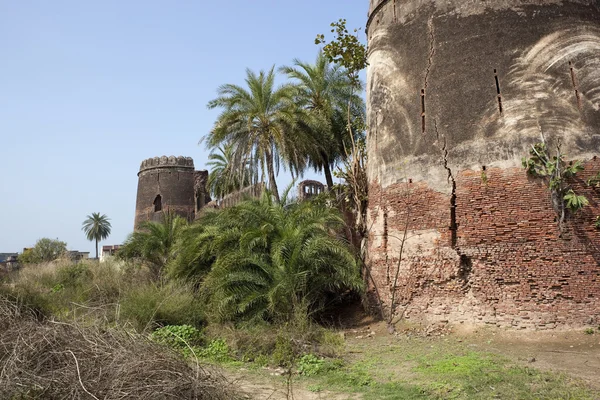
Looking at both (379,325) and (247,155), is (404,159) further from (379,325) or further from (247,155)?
(247,155)

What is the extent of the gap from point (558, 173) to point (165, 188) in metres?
22.4

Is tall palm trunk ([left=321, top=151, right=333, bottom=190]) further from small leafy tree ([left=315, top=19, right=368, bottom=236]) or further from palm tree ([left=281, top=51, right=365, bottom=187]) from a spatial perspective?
small leafy tree ([left=315, top=19, right=368, bottom=236])

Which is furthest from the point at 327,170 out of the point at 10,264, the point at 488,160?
the point at 10,264

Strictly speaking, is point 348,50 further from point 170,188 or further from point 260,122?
point 170,188

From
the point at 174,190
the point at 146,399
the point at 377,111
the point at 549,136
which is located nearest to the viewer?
the point at 146,399

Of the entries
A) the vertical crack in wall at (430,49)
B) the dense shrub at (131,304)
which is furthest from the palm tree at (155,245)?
the vertical crack in wall at (430,49)

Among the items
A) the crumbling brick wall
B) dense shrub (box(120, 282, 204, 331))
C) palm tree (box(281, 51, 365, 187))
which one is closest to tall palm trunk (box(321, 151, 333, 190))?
palm tree (box(281, 51, 365, 187))

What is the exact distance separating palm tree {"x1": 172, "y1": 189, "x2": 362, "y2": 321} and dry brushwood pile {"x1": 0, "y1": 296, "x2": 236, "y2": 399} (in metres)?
4.75

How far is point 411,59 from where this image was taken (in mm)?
11297

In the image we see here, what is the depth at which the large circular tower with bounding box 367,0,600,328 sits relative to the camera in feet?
30.5

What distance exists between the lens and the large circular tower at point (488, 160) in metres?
9.29

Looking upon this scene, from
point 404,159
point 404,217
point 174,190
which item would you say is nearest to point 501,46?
point 404,159

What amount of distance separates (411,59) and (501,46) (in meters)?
1.87

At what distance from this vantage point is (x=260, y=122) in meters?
16.7
